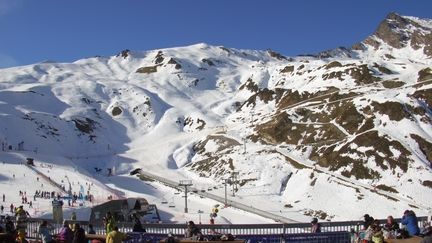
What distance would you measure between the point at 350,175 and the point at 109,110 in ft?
385

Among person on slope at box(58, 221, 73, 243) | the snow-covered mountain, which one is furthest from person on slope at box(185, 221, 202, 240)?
the snow-covered mountain

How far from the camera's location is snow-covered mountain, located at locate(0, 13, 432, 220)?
83.1 meters

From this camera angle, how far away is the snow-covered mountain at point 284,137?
8306 centimetres

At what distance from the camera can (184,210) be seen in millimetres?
69938

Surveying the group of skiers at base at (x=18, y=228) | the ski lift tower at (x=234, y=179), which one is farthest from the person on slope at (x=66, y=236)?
the ski lift tower at (x=234, y=179)

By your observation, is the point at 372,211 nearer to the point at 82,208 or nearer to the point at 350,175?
the point at 350,175

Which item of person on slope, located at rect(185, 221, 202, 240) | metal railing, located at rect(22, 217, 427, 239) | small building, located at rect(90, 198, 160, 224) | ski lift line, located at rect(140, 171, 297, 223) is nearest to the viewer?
person on slope, located at rect(185, 221, 202, 240)

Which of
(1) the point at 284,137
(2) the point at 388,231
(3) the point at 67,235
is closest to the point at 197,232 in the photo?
(3) the point at 67,235

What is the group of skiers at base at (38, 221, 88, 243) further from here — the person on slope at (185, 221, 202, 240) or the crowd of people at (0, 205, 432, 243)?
the person on slope at (185, 221, 202, 240)

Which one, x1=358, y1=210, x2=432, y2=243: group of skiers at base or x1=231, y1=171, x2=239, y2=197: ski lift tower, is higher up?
x1=231, y1=171, x2=239, y2=197: ski lift tower

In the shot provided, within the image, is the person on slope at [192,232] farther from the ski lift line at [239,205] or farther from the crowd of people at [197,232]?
the ski lift line at [239,205]

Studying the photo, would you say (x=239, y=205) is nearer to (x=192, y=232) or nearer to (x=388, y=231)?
(x=192, y=232)

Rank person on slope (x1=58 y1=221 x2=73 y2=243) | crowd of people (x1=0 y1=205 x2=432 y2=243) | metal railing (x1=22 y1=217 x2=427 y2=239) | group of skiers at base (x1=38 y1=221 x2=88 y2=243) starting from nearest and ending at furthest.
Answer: crowd of people (x1=0 y1=205 x2=432 y2=243), group of skiers at base (x1=38 y1=221 x2=88 y2=243), person on slope (x1=58 y1=221 x2=73 y2=243), metal railing (x1=22 y1=217 x2=427 y2=239)

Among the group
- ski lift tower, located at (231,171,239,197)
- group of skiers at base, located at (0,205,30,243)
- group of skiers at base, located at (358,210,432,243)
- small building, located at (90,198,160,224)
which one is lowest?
group of skiers at base, located at (358,210,432,243)
